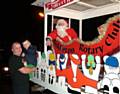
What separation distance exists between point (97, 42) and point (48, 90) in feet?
6.12

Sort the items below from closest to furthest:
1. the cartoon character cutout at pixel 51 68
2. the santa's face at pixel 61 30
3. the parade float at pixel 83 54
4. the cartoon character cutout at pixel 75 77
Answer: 1. the parade float at pixel 83 54
2. the cartoon character cutout at pixel 75 77
3. the cartoon character cutout at pixel 51 68
4. the santa's face at pixel 61 30

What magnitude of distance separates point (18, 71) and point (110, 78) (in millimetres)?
1558

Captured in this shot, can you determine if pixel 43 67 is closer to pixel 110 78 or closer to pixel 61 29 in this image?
pixel 61 29

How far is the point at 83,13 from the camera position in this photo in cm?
569

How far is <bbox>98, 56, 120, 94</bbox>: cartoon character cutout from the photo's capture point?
3.45 metres

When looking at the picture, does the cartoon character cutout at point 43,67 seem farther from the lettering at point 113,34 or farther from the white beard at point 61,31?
the lettering at point 113,34

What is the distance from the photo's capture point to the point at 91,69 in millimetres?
3865

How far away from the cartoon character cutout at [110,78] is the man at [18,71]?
131 centimetres

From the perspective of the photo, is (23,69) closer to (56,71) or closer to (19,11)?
(56,71)

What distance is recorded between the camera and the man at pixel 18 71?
168 inches

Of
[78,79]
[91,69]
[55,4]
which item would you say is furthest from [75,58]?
[55,4]

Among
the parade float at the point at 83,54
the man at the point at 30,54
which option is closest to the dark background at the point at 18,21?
the parade float at the point at 83,54

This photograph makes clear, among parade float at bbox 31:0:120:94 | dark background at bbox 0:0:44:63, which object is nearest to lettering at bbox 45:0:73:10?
parade float at bbox 31:0:120:94

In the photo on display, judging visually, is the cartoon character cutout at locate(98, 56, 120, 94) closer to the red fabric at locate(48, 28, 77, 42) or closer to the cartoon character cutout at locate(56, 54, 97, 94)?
the cartoon character cutout at locate(56, 54, 97, 94)
